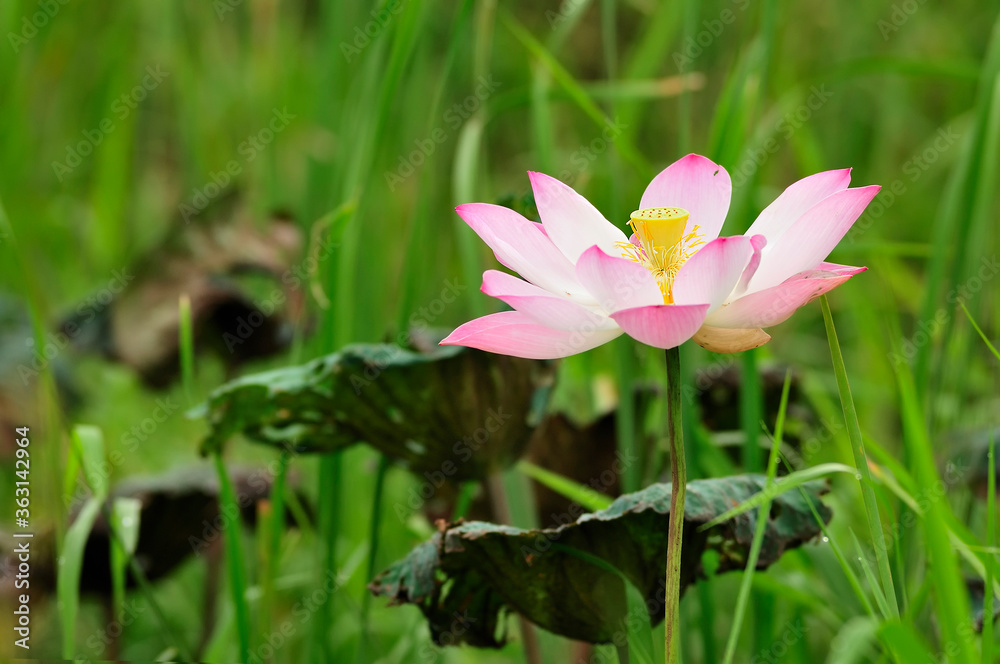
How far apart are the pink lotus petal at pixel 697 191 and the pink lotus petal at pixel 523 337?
12 centimetres

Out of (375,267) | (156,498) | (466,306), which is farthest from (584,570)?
(466,306)

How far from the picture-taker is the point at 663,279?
44 centimetres

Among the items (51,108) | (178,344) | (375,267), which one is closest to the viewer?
(178,344)

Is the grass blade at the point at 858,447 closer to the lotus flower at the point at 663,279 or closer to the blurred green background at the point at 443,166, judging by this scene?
the lotus flower at the point at 663,279

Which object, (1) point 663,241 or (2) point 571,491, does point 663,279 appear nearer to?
(1) point 663,241

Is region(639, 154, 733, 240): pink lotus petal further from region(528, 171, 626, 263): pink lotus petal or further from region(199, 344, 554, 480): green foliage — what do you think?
region(199, 344, 554, 480): green foliage

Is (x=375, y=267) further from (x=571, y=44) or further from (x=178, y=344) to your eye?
(x=571, y=44)

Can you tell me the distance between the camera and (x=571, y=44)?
2650mm

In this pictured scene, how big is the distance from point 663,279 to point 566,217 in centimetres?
6

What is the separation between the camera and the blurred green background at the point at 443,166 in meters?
0.74

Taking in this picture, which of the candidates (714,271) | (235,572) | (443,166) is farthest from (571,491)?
(443,166)

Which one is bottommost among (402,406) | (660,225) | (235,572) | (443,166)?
(235,572)

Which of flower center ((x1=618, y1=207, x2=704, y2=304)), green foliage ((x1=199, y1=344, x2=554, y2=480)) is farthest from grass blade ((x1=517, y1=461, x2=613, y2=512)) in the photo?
flower center ((x1=618, y1=207, x2=704, y2=304))

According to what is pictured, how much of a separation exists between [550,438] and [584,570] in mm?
377
